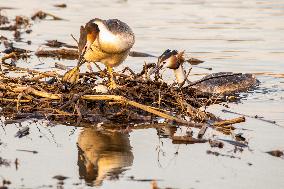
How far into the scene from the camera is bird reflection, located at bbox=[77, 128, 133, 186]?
6957 mm

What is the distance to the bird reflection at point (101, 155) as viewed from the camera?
6957 mm

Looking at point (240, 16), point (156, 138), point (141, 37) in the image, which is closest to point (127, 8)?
point (240, 16)

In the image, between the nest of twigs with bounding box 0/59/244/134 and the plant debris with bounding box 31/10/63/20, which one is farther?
the plant debris with bounding box 31/10/63/20

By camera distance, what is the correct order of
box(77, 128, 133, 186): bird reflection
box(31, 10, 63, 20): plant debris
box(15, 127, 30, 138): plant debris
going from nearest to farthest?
box(77, 128, 133, 186): bird reflection → box(15, 127, 30, 138): plant debris → box(31, 10, 63, 20): plant debris

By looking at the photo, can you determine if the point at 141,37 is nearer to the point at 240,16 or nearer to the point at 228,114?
the point at 240,16

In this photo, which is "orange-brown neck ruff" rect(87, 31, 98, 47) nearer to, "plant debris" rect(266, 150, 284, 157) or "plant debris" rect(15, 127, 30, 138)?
"plant debris" rect(15, 127, 30, 138)

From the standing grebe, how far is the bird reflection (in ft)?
4.46

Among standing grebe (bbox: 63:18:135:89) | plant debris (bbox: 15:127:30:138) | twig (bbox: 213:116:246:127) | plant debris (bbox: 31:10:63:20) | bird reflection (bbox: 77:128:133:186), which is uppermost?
plant debris (bbox: 31:10:63:20)

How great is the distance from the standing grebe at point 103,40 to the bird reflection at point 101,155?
1.36 metres

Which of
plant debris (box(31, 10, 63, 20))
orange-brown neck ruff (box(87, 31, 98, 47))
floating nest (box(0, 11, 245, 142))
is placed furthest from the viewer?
plant debris (box(31, 10, 63, 20))

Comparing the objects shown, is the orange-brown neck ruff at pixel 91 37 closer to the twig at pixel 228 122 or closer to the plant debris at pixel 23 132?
the plant debris at pixel 23 132

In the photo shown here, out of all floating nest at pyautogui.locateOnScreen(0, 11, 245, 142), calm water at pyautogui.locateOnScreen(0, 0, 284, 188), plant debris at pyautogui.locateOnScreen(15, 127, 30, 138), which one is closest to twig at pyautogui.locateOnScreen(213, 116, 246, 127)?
floating nest at pyautogui.locateOnScreen(0, 11, 245, 142)

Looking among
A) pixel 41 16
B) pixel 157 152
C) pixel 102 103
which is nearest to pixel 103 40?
pixel 102 103

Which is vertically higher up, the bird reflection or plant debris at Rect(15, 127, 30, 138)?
plant debris at Rect(15, 127, 30, 138)
